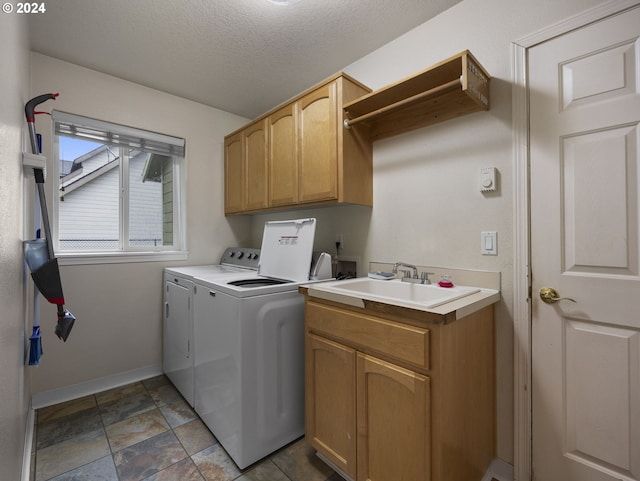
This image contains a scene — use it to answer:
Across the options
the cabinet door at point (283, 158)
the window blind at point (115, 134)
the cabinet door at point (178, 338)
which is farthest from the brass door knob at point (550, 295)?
the window blind at point (115, 134)

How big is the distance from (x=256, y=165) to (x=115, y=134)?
1.14 meters

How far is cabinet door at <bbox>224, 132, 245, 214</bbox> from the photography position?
273 centimetres

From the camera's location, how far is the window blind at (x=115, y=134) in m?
2.21

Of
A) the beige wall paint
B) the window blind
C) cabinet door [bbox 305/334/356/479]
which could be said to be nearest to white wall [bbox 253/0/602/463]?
cabinet door [bbox 305/334/356/479]

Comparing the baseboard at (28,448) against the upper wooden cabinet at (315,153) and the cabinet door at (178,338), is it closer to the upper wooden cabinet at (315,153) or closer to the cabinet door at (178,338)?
the cabinet door at (178,338)

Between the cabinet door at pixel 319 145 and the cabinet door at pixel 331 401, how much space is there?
922 millimetres

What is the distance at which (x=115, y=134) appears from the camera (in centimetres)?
241

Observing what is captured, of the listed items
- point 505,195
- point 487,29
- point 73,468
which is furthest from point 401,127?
point 73,468

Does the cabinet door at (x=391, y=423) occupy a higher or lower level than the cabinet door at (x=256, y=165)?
lower

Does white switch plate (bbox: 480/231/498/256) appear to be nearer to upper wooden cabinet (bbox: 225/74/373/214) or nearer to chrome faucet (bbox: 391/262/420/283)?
chrome faucet (bbox: 391/262/420/283)

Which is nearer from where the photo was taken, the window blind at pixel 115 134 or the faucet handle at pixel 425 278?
the faucet handle at pixel 425 278

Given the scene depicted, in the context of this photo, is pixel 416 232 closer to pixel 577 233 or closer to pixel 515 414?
pixel 577 233

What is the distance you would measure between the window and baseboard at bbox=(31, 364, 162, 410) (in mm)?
993

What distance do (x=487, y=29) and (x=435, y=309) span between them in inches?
58.8
